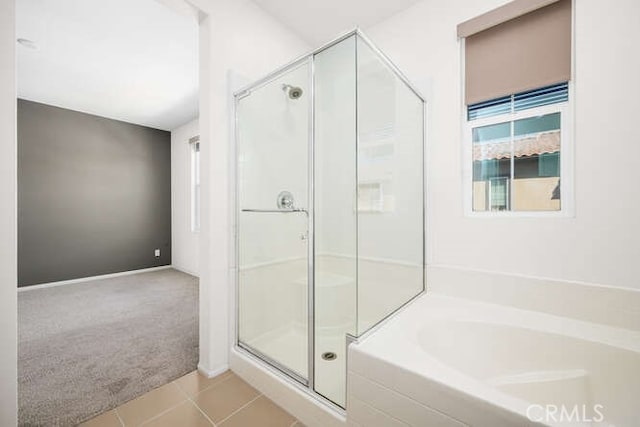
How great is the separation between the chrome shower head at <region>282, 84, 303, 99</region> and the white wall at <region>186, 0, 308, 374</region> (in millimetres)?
360

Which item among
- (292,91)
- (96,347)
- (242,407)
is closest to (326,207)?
(292,91)

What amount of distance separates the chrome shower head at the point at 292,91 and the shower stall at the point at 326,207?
2cm

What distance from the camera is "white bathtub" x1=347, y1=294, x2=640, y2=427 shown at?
34.7 inches

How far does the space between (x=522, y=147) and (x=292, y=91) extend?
163cm

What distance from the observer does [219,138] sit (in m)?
1.76

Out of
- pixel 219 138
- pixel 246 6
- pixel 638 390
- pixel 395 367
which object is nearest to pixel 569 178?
pixel 638 390

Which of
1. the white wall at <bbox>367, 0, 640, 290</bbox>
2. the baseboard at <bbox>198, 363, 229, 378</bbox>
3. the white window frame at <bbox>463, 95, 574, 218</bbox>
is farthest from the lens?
the baseboard at <bbox>198, 363, 229, 378</bbox>

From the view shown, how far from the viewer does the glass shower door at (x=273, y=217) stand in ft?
5.93

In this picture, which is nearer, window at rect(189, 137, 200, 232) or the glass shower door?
the glass shower door

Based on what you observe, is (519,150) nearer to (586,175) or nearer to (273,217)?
(586,175)

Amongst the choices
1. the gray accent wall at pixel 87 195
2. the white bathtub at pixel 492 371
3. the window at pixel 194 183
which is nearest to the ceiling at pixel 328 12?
the white bathtub at pixel 492 371

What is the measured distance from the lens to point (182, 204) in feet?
15.4

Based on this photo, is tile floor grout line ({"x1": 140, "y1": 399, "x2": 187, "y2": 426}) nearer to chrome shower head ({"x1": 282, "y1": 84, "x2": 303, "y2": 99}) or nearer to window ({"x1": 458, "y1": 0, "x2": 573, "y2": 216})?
chrome shower head ({"x1": 282, "y1": 84, "x2": 303, "y2": 99})

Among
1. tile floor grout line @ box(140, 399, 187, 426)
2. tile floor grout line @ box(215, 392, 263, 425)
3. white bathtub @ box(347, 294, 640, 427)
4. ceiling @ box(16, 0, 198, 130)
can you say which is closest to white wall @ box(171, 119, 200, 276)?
ceiling @ box(16, 0, 198, 130)
